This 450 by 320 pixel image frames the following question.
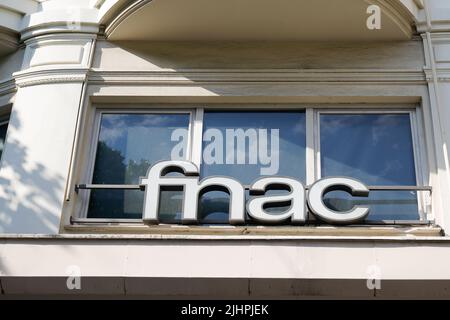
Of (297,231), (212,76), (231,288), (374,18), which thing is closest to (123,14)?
(212,76)

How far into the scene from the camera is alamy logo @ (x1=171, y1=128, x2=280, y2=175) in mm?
6734

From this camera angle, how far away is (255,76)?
698cm

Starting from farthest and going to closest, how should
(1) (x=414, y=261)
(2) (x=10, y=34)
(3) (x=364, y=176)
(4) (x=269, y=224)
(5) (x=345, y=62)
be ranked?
(2) (x=10, y=34) → (5) (x=345, y=62) → (3) (x=364, y=176) → (4) (x=269, y=224) → (1) (x=414, y=261)

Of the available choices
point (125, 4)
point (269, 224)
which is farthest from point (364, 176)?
point (125, 4)

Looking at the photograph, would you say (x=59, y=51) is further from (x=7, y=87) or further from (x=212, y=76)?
(x=212, y=76)

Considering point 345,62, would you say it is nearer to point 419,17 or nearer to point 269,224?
point 419,17

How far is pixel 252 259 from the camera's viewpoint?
17.8 feet

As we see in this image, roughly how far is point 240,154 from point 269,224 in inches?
40.0

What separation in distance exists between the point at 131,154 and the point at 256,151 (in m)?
1.37

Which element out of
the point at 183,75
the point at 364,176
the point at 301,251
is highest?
the point at 183,75

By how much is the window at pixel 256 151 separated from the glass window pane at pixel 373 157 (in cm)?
1

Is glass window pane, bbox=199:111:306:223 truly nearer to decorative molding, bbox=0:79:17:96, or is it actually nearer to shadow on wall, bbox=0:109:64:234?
shadow on wall, bbox=0:109:64:234

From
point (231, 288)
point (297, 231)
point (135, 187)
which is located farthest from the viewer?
point (135, 187)

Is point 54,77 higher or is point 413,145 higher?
point 54,77
